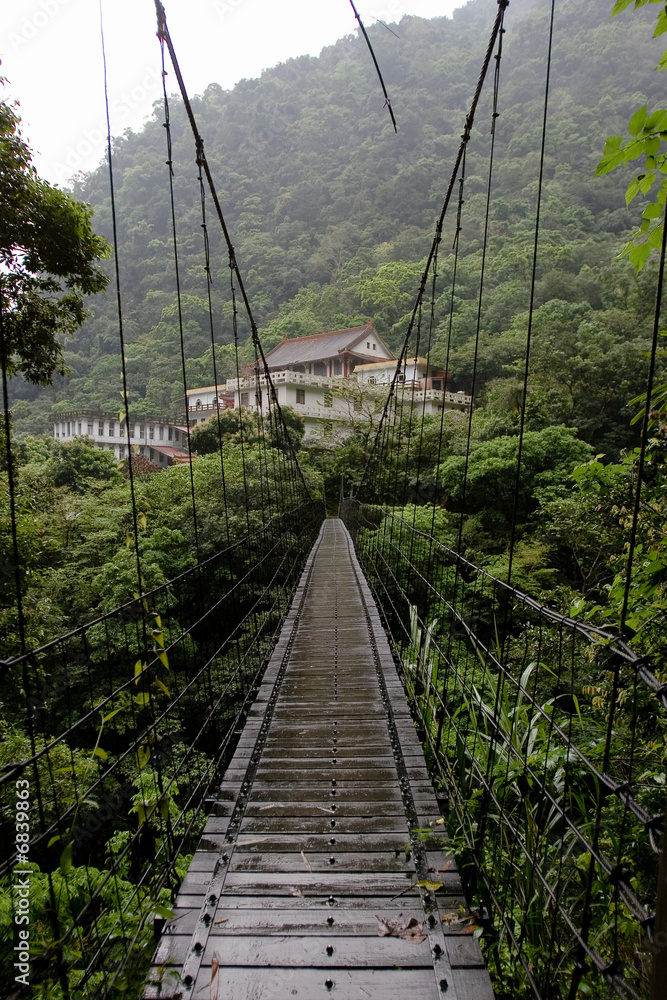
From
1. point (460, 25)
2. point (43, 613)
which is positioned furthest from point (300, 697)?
point (460, 25)

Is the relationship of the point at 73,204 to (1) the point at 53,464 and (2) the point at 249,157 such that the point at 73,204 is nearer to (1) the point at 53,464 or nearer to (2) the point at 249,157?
(1) the point at 53,464

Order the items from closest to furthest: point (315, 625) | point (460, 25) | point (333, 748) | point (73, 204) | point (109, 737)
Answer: point (333, 748)
point (73, 204)
point (315, 625)
point (109, 737)
point (460, 25)

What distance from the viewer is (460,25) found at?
171 feet

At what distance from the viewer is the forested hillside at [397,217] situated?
45.6ft

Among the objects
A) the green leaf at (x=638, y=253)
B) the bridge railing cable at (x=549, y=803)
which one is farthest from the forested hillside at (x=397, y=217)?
the green leaf at (x=638, y=253)

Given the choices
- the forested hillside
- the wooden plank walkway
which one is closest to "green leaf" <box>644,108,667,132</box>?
the wooden plank walkway

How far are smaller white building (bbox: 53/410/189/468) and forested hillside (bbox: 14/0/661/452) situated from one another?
1.53 meters

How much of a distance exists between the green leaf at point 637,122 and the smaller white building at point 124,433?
1455 centimetres

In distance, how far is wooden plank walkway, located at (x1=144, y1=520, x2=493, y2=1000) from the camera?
124 centimetres

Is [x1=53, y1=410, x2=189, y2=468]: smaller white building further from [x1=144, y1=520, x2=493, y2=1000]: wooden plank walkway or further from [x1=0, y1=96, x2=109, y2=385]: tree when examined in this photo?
[x1=144, y1=520, x2=493, y2=1000]: wooden plank walkway

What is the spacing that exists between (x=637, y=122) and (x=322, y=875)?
199 cm

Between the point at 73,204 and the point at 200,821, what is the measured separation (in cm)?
438

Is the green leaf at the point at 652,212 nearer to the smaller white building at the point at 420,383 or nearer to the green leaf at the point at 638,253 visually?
the green leaf at the point at 638,253

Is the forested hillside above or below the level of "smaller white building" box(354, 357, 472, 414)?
above
